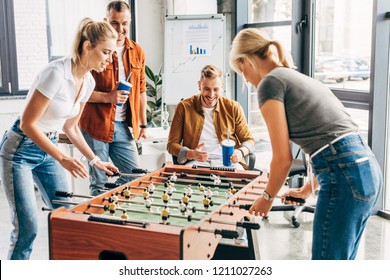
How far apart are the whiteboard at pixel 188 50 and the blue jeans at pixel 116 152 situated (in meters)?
1.74

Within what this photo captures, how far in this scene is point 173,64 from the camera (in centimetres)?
509

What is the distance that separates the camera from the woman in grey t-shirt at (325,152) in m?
1.86

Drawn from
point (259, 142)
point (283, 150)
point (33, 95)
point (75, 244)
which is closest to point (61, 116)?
point (33, 95)

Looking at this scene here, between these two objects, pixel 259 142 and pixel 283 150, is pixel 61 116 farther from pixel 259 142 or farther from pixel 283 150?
pixel 259 142

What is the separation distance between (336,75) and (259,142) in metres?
1.38

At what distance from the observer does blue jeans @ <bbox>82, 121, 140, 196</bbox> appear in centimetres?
330

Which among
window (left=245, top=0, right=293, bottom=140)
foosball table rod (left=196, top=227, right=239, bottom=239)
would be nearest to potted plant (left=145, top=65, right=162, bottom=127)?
window (left=245, top=0, right=293, bottom=140)

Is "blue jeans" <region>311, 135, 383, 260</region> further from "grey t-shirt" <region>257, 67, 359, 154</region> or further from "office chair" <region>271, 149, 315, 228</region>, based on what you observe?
"office chair" <region>271, 149, 315, 228</region>

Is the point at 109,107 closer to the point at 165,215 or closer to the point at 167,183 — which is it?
the point at 167,183

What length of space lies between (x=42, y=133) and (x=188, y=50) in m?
2.92

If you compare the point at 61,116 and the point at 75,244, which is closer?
the point at 75,244

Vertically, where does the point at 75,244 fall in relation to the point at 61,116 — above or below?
below

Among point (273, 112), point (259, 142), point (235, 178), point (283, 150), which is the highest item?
point (273, 112)

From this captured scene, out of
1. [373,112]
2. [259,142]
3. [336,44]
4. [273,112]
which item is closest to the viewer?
[273,112]
